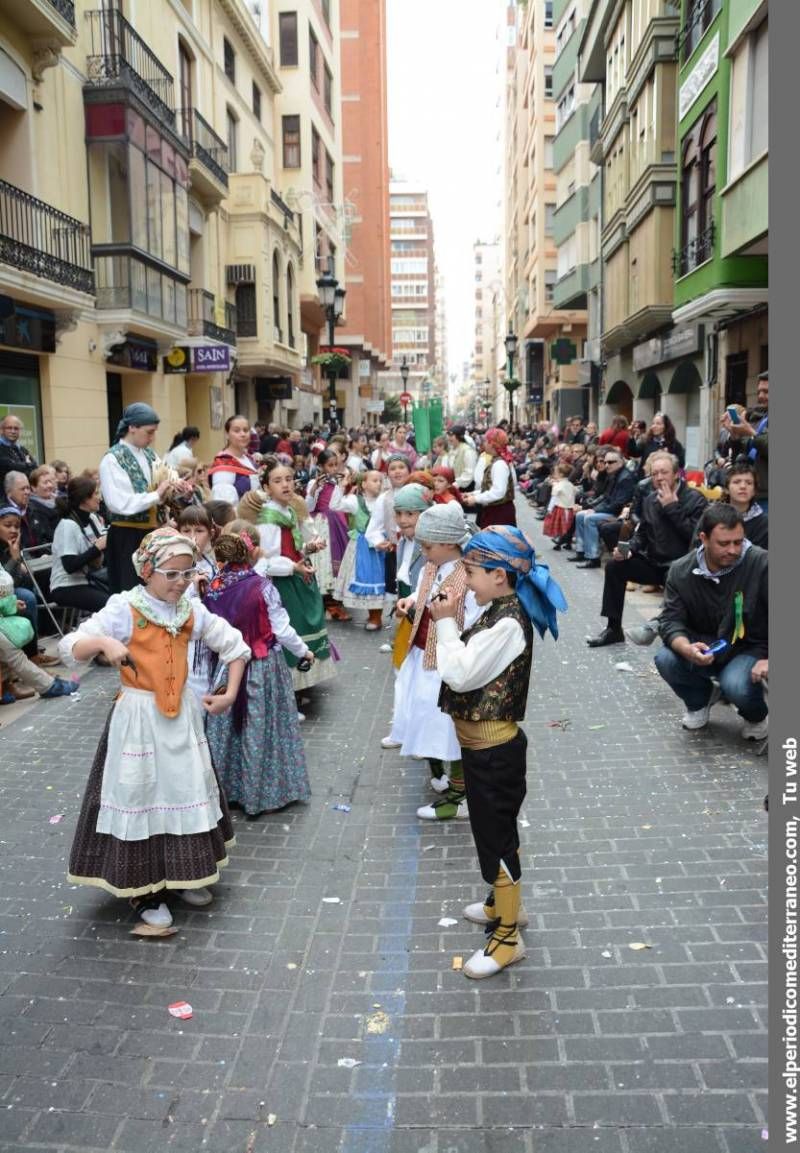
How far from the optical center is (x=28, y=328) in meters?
15.7

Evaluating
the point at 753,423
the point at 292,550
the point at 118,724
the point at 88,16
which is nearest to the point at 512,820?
the point at 118,724

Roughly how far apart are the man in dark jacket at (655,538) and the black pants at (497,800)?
5675mm

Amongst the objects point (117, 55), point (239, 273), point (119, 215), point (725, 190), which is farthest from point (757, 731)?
point (239, 273)

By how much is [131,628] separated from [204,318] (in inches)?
912

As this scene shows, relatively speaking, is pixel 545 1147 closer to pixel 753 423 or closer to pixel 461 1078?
pixel 461 1078

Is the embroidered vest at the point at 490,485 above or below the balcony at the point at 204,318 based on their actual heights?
below

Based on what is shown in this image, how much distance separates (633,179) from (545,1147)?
86.7 ft

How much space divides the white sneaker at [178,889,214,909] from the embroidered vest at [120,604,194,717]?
0.92m

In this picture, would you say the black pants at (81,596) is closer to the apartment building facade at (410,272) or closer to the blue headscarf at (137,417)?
the blue headscarf at (137,417)

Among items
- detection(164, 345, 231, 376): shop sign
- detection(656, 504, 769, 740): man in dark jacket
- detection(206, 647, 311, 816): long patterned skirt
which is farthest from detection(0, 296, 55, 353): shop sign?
detection(656, 504, 769, 740): man in dark jacket

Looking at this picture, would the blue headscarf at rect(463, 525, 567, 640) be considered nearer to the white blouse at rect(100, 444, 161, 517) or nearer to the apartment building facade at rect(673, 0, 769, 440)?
the white blouse at rect(100, 444, 161, 517)

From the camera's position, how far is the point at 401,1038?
11.8 feet

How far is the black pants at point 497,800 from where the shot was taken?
13.2 ft

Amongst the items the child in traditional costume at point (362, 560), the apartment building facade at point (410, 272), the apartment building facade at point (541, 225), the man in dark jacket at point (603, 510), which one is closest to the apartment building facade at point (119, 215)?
the child in traditional costume at point (362, 560)
